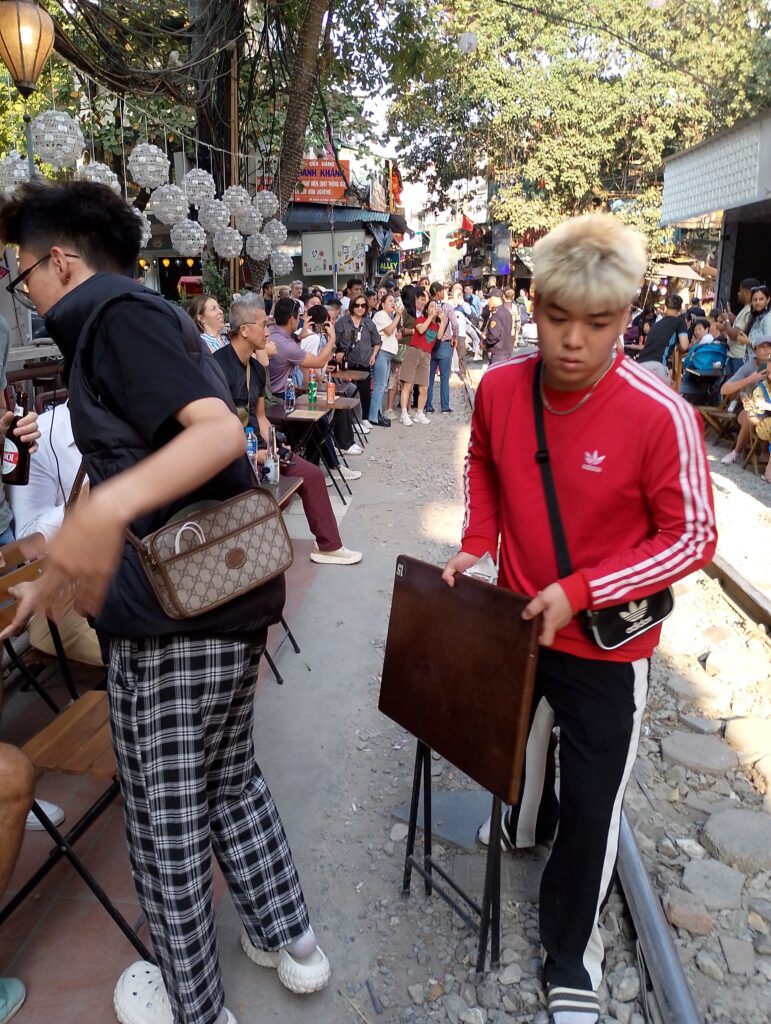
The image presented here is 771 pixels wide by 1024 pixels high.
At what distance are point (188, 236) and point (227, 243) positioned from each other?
0.68 meters

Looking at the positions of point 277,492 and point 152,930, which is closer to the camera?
point 152,930

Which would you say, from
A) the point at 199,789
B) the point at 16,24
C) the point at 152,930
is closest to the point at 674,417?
the point at 199,789

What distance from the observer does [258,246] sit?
31.3 ft

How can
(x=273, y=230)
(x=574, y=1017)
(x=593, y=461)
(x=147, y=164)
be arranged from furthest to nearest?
1. (x=273, y=230)
2. (x=147, y=164)
3. (x=574, y=1017)
4. (x=593, y=461)

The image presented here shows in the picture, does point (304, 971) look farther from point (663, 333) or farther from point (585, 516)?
point (663, 333)

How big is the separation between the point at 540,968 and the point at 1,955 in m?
1.60

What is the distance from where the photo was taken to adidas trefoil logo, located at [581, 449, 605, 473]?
1.81 metres

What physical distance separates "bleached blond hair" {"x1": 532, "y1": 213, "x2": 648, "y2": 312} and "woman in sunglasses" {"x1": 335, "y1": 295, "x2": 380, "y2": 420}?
907 cm

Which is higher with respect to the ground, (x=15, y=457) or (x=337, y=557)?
(x=15, y=457)

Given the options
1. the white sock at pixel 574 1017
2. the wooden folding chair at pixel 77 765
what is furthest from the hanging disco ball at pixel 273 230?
the white sock at pixel 574 1017

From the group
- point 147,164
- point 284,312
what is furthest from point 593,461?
point 147,164

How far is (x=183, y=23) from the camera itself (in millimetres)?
8500

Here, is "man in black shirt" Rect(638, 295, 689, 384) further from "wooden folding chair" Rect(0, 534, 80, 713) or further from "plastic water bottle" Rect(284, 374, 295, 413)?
"wooden folding chair" Rect(0, 534, 80, 713)

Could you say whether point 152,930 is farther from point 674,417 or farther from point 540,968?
point 674,417
